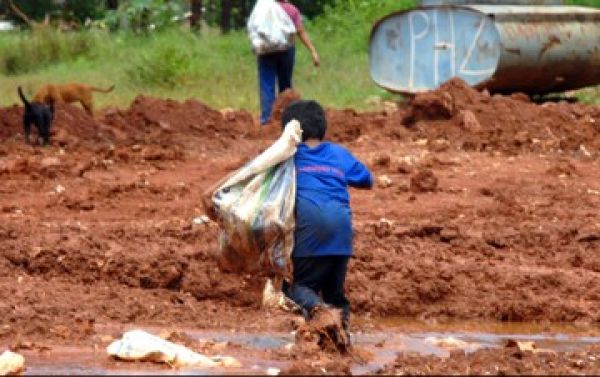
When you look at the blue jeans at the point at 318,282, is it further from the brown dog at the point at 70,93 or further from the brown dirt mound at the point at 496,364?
the brown dog at the point at 70,93

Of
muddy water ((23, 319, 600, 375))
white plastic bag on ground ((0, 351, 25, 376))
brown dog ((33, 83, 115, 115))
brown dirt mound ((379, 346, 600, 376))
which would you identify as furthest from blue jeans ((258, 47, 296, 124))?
white plastic bag on ground ((0, 351, 25, 376))

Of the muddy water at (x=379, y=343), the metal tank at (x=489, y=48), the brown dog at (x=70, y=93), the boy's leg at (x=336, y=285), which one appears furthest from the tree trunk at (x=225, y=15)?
the boy's leg at (x=336, y=285)

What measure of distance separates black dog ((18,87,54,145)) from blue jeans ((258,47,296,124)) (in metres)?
2.57

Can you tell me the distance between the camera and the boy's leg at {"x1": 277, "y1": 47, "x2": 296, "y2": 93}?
17.1 metres

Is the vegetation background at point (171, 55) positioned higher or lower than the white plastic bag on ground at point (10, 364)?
lower

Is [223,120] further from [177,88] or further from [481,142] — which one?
[177,88]

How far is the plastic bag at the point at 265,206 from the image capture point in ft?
24.4

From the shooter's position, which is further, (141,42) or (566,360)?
(141,42)

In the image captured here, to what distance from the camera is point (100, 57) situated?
2983 cm

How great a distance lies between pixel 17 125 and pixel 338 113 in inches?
139

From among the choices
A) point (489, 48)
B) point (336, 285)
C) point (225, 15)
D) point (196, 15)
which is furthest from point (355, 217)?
point (225, 15)

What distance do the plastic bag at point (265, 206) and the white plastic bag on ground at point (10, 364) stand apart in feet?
5.06

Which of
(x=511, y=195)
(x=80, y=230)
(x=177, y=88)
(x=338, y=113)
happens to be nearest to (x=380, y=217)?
(x=511, y=195)

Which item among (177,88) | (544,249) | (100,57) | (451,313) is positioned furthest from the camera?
(100,57)
